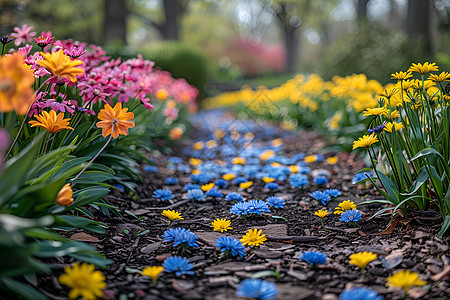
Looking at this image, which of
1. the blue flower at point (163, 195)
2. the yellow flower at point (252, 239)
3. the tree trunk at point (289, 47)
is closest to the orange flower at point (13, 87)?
the yellow flower at point (252, 239)

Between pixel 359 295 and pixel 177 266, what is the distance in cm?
63

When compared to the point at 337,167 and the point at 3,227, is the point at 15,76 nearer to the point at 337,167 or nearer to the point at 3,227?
the point at 3,227

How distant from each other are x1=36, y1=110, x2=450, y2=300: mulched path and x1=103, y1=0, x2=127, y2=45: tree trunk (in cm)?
789

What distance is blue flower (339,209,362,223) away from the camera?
5.97 feet

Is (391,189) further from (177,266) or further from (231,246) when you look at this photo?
(177,266)

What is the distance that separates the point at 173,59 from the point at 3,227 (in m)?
7.05

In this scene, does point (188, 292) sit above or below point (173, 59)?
below

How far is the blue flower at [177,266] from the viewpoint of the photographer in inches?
54.6

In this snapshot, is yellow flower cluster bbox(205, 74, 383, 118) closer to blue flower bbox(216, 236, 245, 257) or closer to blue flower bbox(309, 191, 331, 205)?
blue flower bbox(309, 191, 331, 205)

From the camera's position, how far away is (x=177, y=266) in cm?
139

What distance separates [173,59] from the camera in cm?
771

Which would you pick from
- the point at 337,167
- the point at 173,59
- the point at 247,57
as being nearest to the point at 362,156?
the point at 337,167

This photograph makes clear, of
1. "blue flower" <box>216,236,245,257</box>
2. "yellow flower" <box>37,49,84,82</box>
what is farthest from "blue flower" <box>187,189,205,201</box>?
"yellow flower" <box>37,49,84,82</box>

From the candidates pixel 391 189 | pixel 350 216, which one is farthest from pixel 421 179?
pixel 350 216
